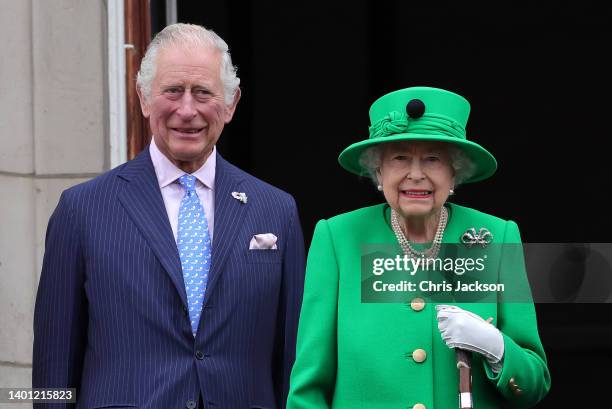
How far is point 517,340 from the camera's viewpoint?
3.35m

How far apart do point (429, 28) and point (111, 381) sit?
382cm

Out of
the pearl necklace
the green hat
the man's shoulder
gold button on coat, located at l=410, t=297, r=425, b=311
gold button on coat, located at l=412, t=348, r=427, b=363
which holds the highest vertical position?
the green hat

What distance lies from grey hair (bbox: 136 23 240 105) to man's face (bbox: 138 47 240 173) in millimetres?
19

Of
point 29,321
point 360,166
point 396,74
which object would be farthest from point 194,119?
point 396,74

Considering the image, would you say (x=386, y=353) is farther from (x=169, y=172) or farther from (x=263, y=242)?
(x=169, y=172)

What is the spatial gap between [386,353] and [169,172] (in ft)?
3.03

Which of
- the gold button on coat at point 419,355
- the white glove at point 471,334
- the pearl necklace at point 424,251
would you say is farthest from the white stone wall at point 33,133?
the white glove at point 471,334

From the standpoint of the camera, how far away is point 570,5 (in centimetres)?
704

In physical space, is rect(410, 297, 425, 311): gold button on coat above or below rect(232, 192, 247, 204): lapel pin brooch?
below

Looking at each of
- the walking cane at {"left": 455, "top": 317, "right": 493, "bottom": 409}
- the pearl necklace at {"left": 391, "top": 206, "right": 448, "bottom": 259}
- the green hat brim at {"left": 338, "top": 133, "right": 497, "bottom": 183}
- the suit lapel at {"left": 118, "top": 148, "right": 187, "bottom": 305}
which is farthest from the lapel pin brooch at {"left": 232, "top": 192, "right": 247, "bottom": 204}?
the walking cane at {"left": 455, "top": 317, "right": 493, "bottom": 409}

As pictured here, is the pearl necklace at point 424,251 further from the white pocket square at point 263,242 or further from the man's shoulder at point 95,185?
the man's shoulder at point 95,185

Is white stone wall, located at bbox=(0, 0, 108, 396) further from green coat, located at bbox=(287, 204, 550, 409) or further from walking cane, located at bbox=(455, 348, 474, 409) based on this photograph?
walking cane, located at bbox=(455, 348, 474, 409)

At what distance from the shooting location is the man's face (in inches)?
152

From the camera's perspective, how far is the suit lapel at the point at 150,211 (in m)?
3.79
